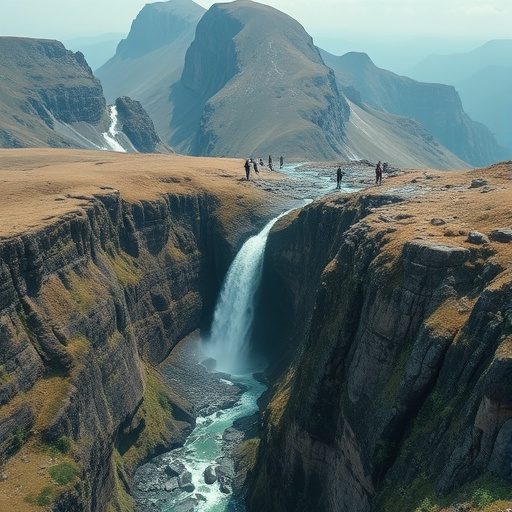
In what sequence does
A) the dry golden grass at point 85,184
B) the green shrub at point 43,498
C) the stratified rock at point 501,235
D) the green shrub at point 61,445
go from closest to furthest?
the stratified rock at point 501,235, the green shrub at point 43,498, the green shrub at point 61,445, the dry golden grass at point 85,184

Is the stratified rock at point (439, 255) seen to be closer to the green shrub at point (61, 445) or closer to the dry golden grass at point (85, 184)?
the green shrub at point (61, 445)

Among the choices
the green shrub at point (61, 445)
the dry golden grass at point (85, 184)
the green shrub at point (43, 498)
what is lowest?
the green shrub at point (43, 498)

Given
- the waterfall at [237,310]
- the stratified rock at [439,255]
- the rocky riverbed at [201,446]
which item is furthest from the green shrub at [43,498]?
the waterfall at [237,310]

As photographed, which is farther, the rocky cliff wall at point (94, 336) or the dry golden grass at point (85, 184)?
the dry golden grass at point (85, 184)

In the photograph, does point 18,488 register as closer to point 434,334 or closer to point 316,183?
point 434,334

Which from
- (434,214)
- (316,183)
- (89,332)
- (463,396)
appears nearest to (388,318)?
(463,396)

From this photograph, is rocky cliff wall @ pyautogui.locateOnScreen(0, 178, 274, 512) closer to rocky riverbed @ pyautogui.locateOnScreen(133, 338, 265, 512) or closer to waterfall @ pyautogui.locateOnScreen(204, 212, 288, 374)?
rocky riverbed @ pyautogui.locateOnScreen(133, 338, 265, 512)

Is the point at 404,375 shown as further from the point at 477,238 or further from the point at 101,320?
the point at 101,320

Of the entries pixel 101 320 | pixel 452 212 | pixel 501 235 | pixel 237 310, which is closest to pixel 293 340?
pixel 237 310
